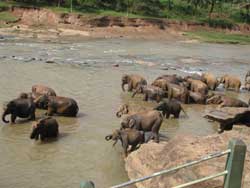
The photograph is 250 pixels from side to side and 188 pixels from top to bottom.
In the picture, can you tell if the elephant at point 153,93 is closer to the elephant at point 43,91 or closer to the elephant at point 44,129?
the elephant at point 43,91

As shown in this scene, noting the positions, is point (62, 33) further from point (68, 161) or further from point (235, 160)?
point (235, 160)

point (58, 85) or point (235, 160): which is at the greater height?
point (235, 160)

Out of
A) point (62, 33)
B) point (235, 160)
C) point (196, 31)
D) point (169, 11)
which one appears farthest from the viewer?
point (169, 11)

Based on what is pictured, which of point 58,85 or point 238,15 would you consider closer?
point 58,85

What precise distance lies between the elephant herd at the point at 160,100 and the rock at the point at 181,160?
1.28m

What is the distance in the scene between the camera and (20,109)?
1445cm

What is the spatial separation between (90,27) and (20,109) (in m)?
45.3

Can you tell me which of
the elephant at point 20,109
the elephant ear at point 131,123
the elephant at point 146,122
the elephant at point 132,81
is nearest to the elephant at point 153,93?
the elephant at point 132,81

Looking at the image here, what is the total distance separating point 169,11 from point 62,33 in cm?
2902

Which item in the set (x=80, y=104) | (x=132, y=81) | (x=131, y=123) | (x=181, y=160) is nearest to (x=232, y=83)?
(x=132, y=81)

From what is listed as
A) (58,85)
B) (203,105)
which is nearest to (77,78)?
(58,85)

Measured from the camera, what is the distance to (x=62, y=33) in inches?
2076

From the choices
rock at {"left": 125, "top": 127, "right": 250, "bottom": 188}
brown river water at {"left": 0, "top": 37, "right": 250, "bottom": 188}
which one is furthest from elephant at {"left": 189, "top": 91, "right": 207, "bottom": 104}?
rock at {"left": 125, "top": 127, "right": 250, "bottom": 188}

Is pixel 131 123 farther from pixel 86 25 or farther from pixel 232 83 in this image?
pixel 86 25
